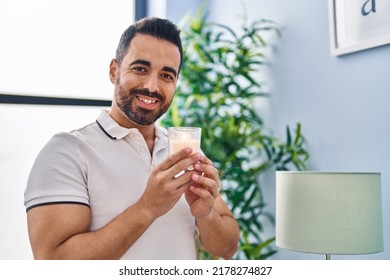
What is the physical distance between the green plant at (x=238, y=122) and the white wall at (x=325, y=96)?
8 centimetres

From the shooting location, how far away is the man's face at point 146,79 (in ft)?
4.12

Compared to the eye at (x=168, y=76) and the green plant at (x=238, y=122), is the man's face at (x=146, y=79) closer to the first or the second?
the eye at (x=168, y=76)

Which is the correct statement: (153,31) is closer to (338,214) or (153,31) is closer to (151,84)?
(151,84)

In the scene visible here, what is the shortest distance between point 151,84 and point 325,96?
3.40ft

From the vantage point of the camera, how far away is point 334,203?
1415 mm

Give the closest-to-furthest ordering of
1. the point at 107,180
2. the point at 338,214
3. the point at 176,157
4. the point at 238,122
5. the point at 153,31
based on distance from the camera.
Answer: the point at 176,157
the point at 107,180
the point at 153,31
the point at 338,214
the point at 238,122

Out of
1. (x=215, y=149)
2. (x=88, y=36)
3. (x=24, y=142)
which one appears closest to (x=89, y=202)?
(x=215, y=149)

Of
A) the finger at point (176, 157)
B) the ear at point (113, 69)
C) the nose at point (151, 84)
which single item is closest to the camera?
the finger at point (176, 157)

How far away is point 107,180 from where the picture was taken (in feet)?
3.84

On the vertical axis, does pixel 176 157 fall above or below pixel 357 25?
below

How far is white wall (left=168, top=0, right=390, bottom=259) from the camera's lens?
1.74m

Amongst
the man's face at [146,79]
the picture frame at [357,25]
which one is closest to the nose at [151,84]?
the man's face at [146,79]

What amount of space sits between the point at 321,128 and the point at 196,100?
2.44 ft

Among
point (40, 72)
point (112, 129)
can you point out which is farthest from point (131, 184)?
point (40, 72)
